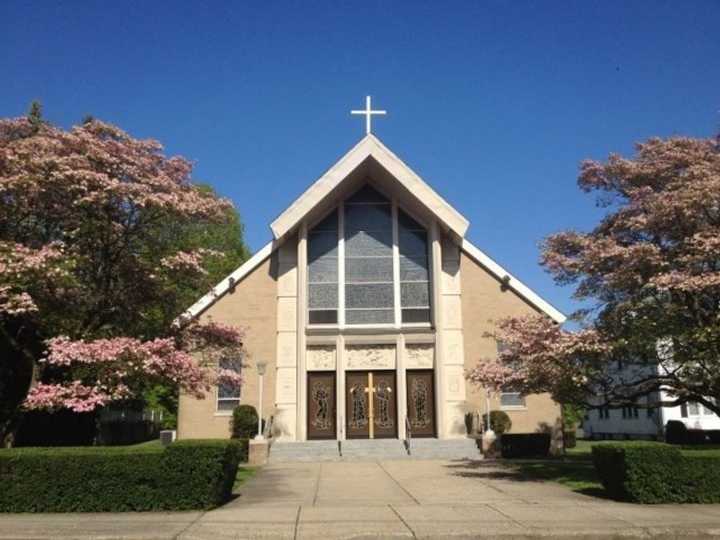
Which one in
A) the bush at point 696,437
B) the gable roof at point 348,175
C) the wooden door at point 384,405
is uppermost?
the gable roof at point 348,175

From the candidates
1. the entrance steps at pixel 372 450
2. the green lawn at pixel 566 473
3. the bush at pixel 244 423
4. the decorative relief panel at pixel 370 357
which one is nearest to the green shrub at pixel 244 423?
the bush at pixel 244 423

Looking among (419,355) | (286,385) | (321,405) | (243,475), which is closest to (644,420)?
(419,355)

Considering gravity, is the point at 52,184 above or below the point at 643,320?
above

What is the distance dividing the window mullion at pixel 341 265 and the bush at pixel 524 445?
7219mm

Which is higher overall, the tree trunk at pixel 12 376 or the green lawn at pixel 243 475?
the tree trunk at pixel 12 376

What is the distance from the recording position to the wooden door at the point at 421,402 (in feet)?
82.6

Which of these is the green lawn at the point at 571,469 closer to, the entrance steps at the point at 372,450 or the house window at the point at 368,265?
the entrance steps at the point at 372,450

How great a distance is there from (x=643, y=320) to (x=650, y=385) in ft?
7.36

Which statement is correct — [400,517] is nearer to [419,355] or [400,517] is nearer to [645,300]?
[645,300]

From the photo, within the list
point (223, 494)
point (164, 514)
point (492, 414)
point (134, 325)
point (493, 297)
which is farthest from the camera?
point (493, 297)

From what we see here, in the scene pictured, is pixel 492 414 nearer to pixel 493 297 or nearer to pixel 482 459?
pixel 482 459

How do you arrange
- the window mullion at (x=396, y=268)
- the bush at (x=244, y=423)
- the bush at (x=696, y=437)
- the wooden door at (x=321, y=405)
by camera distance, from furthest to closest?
the bush at (x=696, y=437) → the window mullion at (x=396, y=268) → the wooden door at (x=321, y=405) → the bush at (x=244, y=423)

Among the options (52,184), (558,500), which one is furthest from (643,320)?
(52,184)

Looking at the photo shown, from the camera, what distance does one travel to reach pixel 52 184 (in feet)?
46.6
